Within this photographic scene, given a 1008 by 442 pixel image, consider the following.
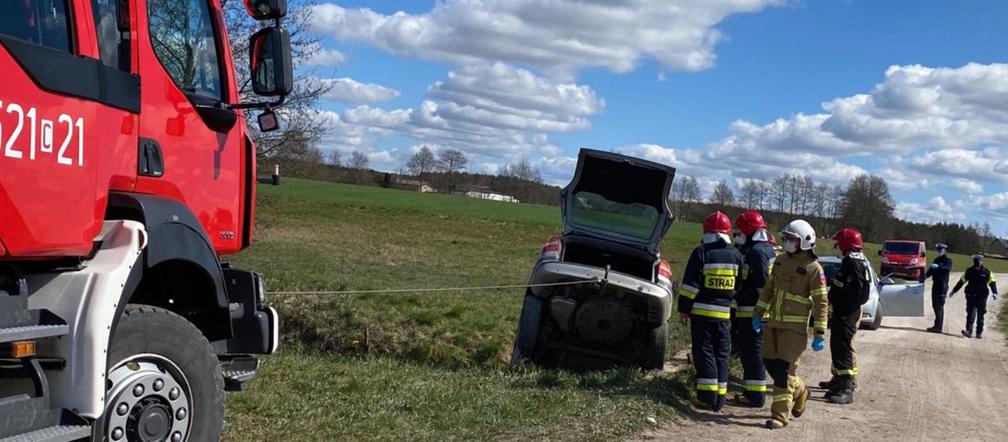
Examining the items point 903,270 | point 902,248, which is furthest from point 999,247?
point 903,270

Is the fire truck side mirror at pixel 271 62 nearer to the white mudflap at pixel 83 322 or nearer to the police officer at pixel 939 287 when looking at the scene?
the white mudflap at pixel 83 322

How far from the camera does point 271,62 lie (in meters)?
5.11

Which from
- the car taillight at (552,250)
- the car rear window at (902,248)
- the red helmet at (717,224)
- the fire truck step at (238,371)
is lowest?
the car rear window at (902,248)

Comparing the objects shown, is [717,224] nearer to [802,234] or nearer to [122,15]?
[802,234]

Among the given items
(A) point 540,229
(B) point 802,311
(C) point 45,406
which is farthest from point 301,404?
(A) point 540,229

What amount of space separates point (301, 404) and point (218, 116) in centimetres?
286

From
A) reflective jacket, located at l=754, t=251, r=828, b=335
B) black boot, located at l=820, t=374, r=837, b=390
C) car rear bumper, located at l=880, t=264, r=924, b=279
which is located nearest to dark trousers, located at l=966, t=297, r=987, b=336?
black boot, located at l=820, t=374, r=837, b=390

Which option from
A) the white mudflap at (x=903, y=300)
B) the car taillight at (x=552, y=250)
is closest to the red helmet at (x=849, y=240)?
the car taillight at (x=552, y=250)

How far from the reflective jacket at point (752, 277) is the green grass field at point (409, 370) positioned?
1036 millimetres

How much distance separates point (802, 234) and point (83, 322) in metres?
6.24

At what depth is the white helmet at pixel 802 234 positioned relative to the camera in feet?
26.4

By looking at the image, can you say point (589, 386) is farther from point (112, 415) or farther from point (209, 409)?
point (112, 415)

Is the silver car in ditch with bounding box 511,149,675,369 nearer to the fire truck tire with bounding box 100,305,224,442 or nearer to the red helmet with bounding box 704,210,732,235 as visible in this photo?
the red helmet with bounding box 704,210,732,235

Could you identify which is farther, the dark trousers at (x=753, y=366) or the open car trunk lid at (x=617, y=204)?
the open car trunk lid at (x=617, y=204)
